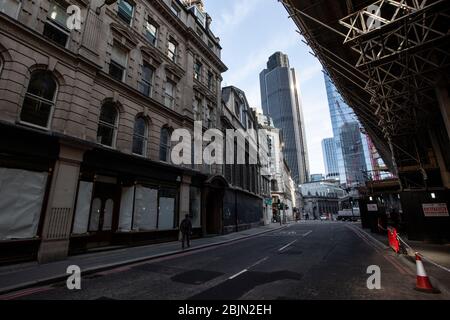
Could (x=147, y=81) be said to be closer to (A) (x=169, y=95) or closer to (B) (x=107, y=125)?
(A) (x=169, y=95)

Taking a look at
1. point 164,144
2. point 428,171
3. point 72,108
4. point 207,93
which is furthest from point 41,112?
point 428,171

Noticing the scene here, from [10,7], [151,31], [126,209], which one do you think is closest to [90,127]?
[126,209]

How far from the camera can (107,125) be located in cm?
1261

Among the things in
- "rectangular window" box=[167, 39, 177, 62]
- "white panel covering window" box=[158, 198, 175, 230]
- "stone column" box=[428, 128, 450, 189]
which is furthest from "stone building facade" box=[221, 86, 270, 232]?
"stone column" box=[428, 128, 450, 189]

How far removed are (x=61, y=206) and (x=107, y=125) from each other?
5027 millimetres

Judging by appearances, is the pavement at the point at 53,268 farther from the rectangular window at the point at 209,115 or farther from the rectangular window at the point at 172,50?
the rectangular window at the point at 172,50

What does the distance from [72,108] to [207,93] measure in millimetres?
14007

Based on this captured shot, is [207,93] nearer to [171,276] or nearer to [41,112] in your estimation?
[41,112]

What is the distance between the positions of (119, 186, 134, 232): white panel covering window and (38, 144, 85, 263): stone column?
300 cm

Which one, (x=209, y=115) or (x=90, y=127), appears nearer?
(x=90, y=127)

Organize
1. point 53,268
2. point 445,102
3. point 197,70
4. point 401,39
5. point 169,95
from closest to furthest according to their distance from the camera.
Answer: point 53,268 < point 401,39 < point 445,102 < point 169,95 < point 197,70

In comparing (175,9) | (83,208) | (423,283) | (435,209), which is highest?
(175,9)

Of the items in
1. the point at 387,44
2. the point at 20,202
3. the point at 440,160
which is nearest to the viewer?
the point at 20,202

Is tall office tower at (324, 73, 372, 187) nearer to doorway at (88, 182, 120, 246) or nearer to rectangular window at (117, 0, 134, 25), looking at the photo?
rectangular window at (117, 0, 134, 25)
